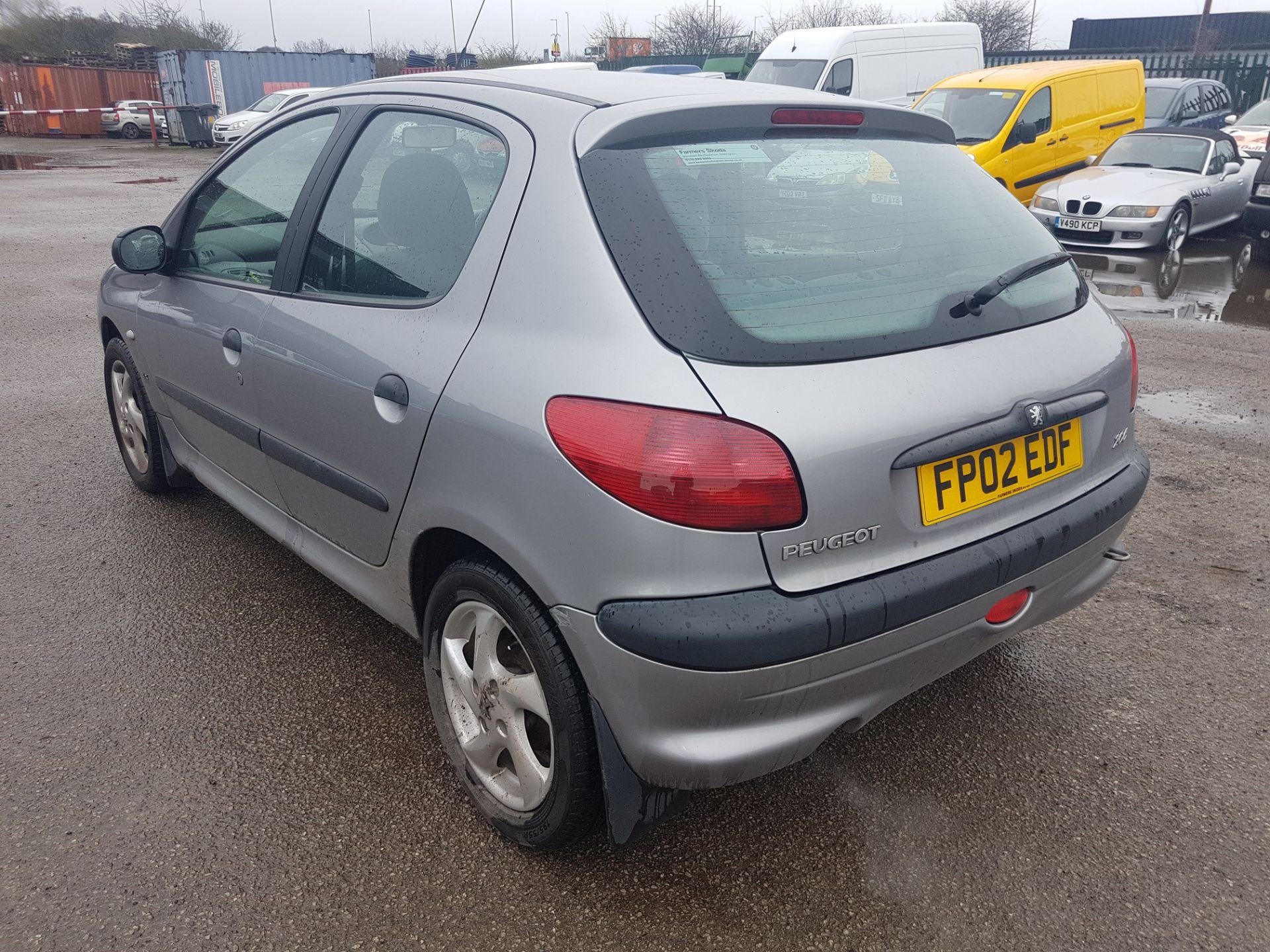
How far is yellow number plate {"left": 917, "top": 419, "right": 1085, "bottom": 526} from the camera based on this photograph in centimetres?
192

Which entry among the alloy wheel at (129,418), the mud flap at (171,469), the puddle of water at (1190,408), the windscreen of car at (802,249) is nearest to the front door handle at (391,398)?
the windscreen of car at (802,249)

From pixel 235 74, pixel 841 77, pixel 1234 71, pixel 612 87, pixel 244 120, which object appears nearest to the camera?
pixel 612 87

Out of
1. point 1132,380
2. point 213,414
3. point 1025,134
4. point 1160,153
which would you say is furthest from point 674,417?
point 1025,134

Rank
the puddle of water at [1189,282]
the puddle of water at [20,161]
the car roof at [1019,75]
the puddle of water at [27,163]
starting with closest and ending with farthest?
1. the puddle of water at [1189,282]
2. the car roof at [1019,75]
3. the puddle of water at [27,163]
4. the puddle of water at [20,161]

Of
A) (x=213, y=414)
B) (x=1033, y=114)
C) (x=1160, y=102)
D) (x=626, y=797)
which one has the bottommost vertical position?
(x=626, y=797)

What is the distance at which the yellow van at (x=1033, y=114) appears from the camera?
1186 cm

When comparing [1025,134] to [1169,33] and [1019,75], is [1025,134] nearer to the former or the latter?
[1019,75]

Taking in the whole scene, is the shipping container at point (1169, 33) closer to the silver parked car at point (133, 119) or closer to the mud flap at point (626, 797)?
the silver parked car at point (133, 119)

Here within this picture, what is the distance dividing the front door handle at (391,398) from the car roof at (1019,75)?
12.1 meters

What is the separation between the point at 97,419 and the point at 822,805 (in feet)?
14.9

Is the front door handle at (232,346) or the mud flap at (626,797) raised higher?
the front door handle at (232,346)

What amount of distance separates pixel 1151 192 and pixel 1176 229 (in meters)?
0.53

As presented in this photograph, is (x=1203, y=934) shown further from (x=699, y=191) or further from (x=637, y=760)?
(x=699, y=191)

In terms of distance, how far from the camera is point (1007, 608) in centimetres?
213
